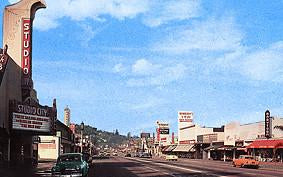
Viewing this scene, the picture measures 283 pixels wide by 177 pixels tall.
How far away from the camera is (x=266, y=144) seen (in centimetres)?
7312

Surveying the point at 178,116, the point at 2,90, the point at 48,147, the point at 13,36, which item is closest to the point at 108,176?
the point at 2,90

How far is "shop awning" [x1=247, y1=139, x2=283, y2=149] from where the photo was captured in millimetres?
69125

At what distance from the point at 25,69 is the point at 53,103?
5364 mm

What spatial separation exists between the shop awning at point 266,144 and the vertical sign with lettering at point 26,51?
37.7 meters

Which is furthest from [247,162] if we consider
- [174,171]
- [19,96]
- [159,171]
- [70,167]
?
[70,167]

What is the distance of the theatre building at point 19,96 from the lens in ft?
130

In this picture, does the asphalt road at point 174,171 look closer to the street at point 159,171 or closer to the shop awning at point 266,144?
the street at point 159,171

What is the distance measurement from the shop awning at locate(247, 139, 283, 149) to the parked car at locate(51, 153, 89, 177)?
45.6 meters

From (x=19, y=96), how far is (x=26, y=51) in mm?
4844

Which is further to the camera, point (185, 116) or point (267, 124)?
point (185, 116)

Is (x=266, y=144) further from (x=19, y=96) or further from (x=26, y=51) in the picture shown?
(x=19, y=96)

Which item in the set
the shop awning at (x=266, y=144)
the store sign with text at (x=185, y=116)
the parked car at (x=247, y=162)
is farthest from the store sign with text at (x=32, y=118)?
the store sign with text at (x=185, y=116)

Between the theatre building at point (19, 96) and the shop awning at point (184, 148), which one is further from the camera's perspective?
the shop awning at point (184, 148)

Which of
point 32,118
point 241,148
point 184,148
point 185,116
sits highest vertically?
point 185,116
